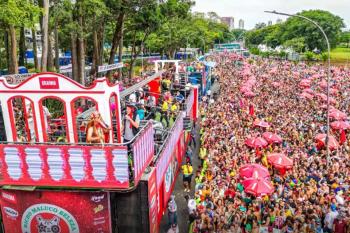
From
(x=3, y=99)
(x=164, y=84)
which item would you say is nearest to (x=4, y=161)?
(x=3, y=99)

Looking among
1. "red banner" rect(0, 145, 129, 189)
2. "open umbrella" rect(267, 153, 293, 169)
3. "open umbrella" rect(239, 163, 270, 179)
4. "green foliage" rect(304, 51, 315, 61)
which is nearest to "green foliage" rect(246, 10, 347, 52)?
"green foliage" rect(304, 51, 315, 61)

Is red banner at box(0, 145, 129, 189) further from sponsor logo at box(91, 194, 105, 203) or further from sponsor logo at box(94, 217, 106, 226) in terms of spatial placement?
sponsor logo at box(94, 217, 106, 226)

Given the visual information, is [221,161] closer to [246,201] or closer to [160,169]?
[246,201]

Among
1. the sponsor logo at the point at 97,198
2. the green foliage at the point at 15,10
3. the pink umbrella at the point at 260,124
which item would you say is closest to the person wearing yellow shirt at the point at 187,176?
the sponsor logo at the point at 97,198

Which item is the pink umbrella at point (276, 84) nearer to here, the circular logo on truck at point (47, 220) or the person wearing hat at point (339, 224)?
the person wearing hat at point (339, 224)

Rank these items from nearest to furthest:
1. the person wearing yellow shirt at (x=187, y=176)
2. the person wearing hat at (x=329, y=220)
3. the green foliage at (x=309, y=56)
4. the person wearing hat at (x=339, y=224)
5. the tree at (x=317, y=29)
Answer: the person wearing hat at (x=339, y=224) → the person wearing hat at (x=329, y=220) → the person wearing yellow shirt at (x=187, y=176) → the green foliage at (x=309, y=56) → the tree at (x=317, y=29)

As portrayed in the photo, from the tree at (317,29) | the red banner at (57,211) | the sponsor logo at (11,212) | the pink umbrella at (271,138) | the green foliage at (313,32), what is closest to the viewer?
the red banner at (57,211)

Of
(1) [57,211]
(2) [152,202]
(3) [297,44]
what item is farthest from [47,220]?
(3) [297,44]
